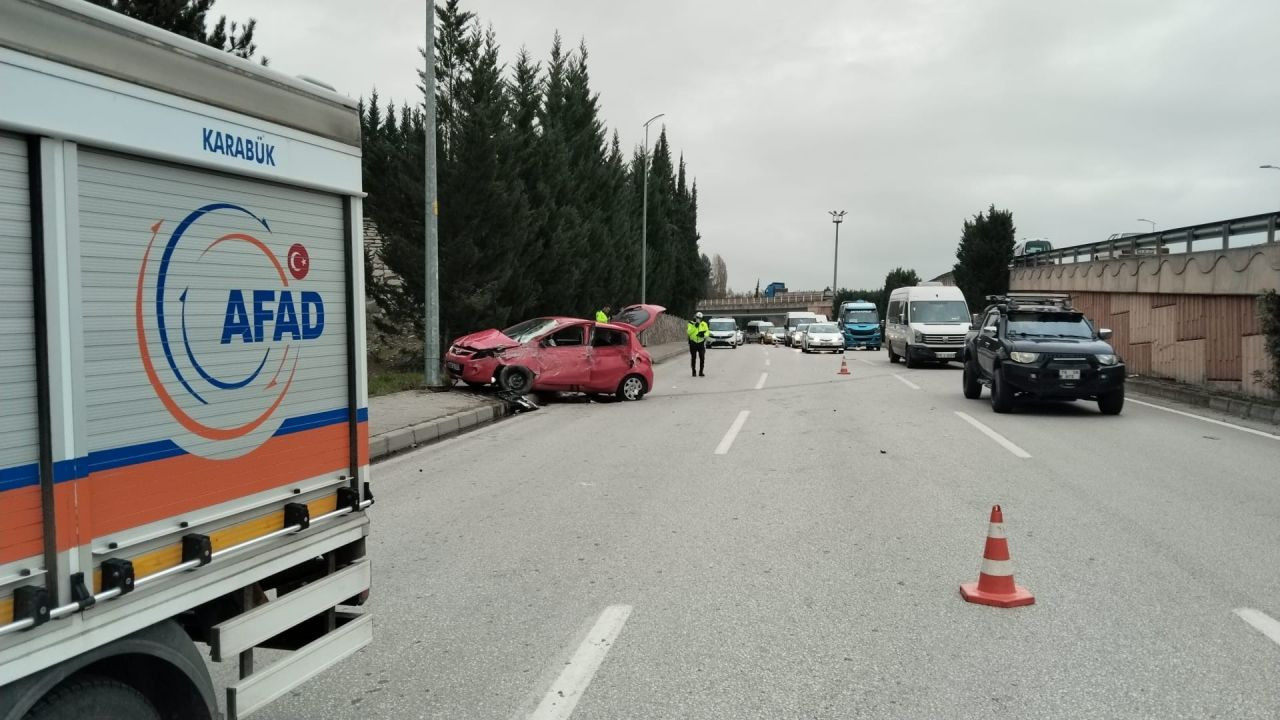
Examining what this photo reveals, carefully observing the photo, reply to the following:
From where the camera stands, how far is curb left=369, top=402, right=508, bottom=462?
1114cm

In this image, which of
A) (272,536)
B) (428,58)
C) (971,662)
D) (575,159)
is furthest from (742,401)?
(575,159)

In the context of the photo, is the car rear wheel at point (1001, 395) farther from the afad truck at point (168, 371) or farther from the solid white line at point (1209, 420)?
the afad truck at point (168, 371)

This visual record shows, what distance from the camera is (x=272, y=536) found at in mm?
3318

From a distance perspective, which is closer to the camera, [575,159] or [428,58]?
[428,58]

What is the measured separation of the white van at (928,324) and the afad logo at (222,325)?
81.2 feet

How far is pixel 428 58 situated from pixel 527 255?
8.37 meters

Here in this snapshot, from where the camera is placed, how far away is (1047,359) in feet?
46.3

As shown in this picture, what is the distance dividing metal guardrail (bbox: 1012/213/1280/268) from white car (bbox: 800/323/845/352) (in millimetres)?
9792

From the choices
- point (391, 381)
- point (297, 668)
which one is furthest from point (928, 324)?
point (297, 668)

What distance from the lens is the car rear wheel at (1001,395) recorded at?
14.5m

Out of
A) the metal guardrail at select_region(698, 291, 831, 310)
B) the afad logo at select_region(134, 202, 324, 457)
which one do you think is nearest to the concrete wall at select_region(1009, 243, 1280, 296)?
the afad logo at select_region(134, 202, 324, 457)

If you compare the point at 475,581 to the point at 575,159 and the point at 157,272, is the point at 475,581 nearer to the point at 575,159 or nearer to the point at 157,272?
the point at 157,272

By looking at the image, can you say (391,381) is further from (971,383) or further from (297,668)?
(297,668)

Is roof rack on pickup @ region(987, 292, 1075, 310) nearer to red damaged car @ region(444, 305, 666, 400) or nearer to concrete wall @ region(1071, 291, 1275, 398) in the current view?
concrete wall @ region(1071, 291, 1275, 398)
